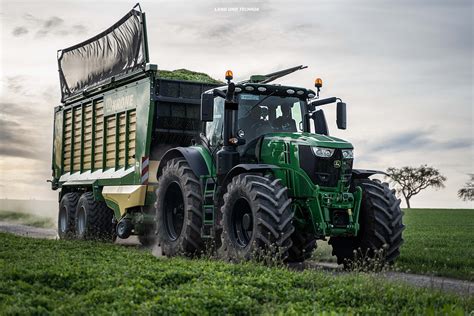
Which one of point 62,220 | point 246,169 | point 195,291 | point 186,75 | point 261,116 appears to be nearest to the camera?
point 195,291

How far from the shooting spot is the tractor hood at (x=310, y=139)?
12227 mm

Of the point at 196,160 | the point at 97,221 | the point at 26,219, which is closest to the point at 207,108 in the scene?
the point at 196,160

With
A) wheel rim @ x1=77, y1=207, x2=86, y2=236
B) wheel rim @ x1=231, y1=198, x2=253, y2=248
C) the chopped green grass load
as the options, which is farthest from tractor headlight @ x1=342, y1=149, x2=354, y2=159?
wheel rim @ x1=77, y1=207, x2=86, y2=236

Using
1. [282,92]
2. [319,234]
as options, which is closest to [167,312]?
[319,234]

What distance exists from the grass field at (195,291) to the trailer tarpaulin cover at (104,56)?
7.75 metres

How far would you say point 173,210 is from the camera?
14562 mm

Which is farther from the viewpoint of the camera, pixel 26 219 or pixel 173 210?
pixel 26 219

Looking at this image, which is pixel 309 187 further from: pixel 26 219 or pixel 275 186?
pixel 26 219

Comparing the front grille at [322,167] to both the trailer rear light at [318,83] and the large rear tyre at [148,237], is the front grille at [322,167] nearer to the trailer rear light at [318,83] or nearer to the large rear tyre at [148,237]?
the trailer rear light at [318,83]

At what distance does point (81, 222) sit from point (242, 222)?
8742 millimetres

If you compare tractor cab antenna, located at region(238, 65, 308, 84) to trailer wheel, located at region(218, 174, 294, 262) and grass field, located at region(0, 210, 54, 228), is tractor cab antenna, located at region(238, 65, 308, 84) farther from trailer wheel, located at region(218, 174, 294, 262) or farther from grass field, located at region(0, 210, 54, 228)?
grass field, located at region(0, 210, 54, 228)

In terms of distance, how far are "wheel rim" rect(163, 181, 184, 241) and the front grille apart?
3.29 meters

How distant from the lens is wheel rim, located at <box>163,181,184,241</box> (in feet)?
47.2

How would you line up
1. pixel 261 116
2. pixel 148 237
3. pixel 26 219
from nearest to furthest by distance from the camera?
pixel 261 116
pixel 148 237
pixel 26 219
